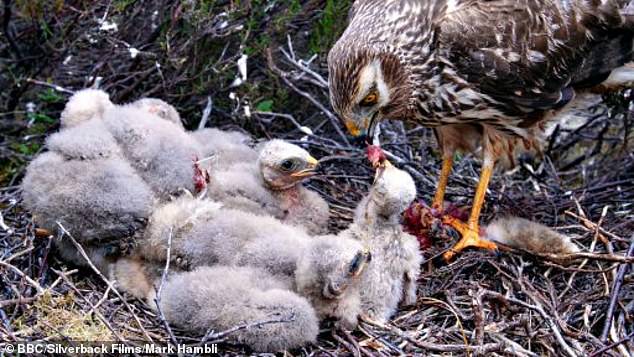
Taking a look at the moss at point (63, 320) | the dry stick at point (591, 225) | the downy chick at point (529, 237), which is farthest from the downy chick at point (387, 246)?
the moss at point (63, 320)

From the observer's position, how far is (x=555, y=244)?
4328mm

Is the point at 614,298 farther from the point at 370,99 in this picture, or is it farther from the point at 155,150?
the point at 155,150

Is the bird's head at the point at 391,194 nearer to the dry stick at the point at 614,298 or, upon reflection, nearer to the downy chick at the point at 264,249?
the downy chick at the point at 264,249

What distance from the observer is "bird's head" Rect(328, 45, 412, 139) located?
4.18m

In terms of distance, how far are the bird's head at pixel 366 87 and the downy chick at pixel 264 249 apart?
0.67 metres

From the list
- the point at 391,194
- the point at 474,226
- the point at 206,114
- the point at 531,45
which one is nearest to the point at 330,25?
the point at 206,114

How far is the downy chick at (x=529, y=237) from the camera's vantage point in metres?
4.32

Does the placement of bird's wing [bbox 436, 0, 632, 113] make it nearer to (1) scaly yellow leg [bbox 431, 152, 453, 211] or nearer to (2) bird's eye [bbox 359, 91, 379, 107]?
(2) bird's eye [bbox 359, 91, 379, 107]

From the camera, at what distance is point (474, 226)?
4.71 m

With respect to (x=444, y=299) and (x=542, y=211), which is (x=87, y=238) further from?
(x=542, y=211)

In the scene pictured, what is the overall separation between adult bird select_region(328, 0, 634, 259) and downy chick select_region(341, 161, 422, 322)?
0.47m

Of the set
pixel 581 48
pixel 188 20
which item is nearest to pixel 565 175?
pixel 581 48

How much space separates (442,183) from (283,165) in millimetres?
1175

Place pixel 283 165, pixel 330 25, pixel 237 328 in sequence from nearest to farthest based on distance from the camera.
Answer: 1. pixel 237 328
2. pixel 283 165
3. pixel 330 25
